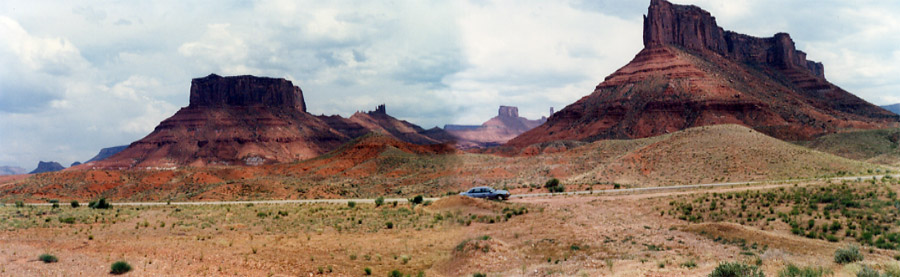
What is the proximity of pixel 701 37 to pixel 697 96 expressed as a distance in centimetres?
4307

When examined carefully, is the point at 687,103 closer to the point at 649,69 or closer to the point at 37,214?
the point at 649,69

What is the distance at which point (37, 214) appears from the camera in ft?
126

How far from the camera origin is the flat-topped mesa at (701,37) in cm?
15775

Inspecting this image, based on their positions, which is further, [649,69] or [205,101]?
[205,101]

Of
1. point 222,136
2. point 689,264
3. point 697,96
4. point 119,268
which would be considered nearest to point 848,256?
point 689,264

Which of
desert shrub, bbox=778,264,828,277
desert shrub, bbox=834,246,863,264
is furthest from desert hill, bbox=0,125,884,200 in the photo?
desert shrub, bbox=778,264,828,277

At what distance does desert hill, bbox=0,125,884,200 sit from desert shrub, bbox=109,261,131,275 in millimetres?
37535

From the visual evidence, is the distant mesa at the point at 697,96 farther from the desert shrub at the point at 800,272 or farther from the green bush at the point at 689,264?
the desert shrub at the point at 800,272

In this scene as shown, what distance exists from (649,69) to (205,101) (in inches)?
5753

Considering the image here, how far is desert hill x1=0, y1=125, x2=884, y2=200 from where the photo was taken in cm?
5519

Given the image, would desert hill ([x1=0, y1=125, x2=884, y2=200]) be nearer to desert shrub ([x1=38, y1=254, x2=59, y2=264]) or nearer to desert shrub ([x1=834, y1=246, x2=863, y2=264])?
desert shrub ([x1=834, y1=246, x2=863, y2=264])

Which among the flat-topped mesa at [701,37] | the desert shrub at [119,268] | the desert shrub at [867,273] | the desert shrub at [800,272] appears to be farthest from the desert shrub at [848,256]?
the flat-topped mesa at [701,37]

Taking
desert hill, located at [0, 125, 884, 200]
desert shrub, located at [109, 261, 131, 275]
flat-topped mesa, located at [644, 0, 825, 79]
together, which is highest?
flat-topped mesa, located at [644, 0, 825, 79]

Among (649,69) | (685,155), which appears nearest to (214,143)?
(649,69)
